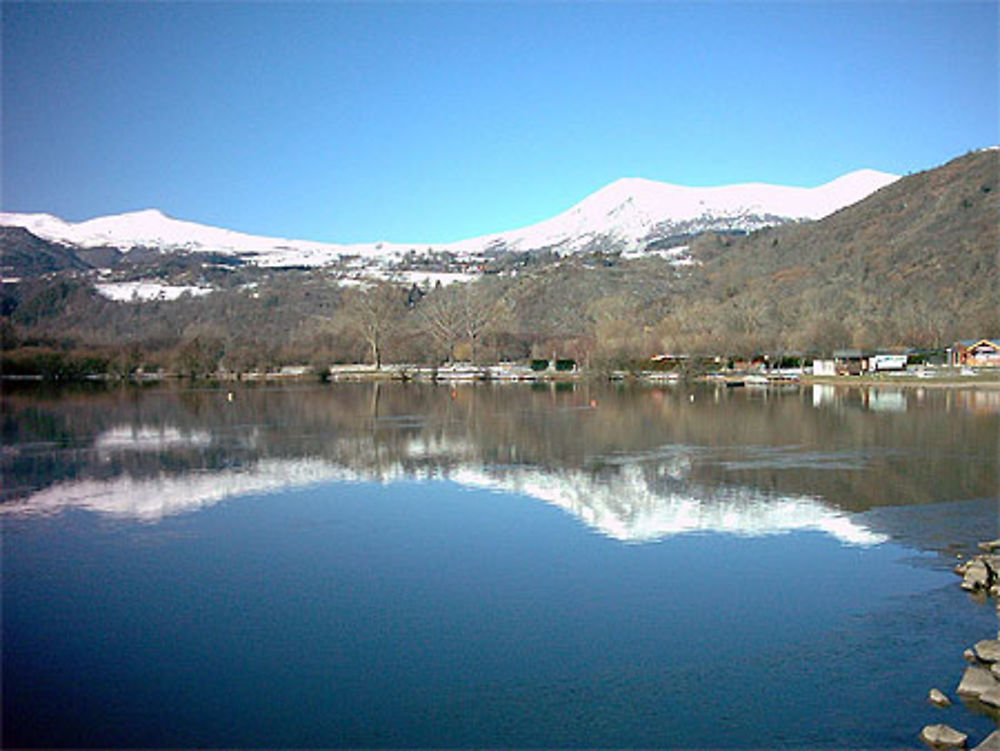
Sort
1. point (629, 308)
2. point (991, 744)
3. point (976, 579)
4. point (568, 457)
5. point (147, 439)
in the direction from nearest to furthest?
point (991, 744) → point (976, 579) → point (568, 457) → point (147, 439) → point (629, 308)

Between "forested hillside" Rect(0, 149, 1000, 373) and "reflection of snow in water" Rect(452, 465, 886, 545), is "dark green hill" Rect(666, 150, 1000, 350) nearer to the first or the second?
"forested hillside" Rect(0, 149, 1000, 373)

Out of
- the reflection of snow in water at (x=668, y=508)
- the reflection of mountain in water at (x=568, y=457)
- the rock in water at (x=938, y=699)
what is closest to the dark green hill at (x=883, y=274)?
the reflection of mountain in water at (x=568, y=457)

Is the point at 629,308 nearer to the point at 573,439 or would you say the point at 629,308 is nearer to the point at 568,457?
the point at 573,439

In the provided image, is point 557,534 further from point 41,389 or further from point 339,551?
point 41,389

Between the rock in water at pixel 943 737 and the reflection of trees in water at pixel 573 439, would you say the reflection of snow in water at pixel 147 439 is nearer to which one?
the reflection of trees in water at pixel 573 439

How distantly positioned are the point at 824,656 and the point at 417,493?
1056cm

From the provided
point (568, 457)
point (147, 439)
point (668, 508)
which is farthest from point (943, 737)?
point (147, 439)

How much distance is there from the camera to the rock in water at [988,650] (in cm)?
841

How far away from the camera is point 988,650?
8484 millimetres

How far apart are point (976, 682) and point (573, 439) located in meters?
19.0

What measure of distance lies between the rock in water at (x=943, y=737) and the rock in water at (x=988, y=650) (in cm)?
158

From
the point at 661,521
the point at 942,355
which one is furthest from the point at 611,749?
the point at 942,355

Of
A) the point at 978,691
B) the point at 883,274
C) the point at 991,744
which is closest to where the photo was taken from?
the point at 991,744

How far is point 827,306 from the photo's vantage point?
85312 mm
